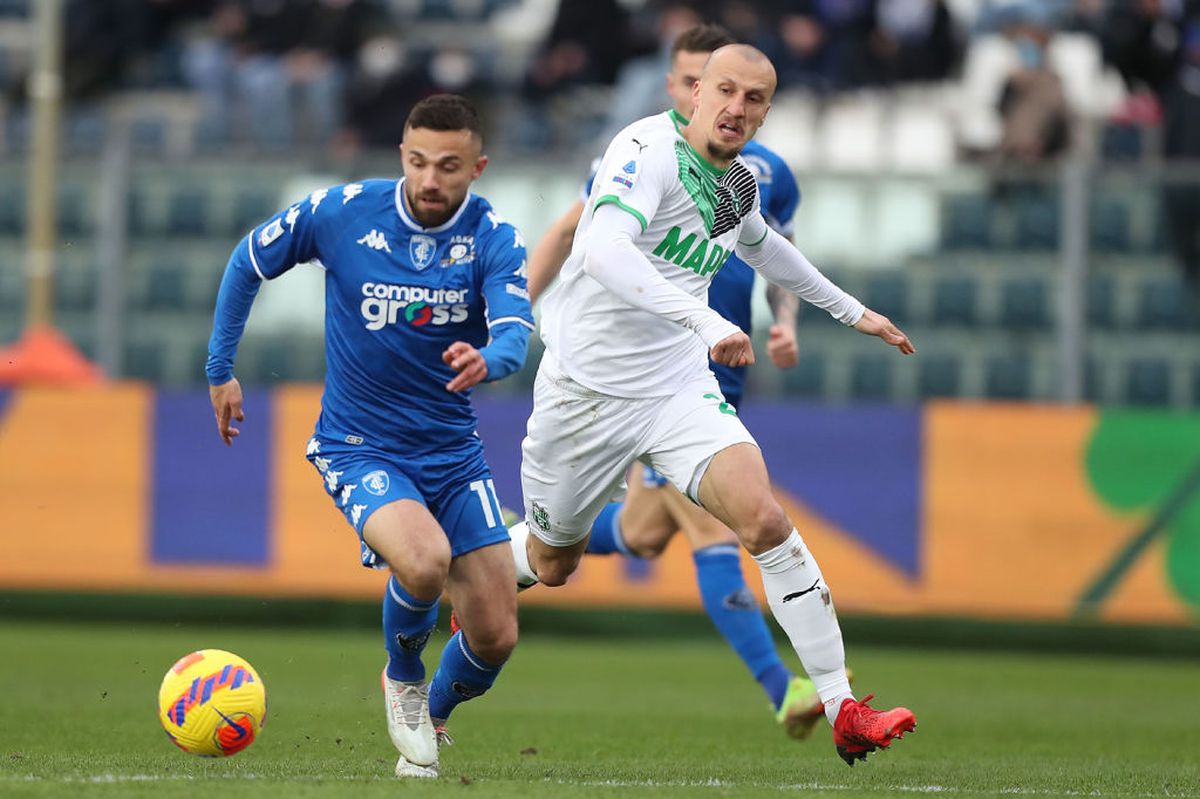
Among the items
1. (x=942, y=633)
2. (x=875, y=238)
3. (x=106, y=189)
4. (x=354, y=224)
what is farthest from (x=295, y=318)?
(x=354, y=224)

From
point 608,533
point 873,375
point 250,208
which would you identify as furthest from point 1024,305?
point 608,533

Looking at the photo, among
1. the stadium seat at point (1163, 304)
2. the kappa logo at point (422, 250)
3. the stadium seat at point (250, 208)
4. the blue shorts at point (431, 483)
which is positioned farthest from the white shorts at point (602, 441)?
the stadium seat at point (250, 208)

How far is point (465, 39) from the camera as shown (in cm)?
1973

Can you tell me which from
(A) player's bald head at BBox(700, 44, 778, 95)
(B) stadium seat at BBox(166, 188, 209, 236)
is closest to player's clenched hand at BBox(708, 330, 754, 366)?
(A) player's bald head at BBox(700, 44, 778, 95)

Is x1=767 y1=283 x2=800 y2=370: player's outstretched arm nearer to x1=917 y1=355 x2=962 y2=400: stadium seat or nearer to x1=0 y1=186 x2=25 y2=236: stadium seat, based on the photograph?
x1=917 y1=355 x2=962 y2=400: stadium seat

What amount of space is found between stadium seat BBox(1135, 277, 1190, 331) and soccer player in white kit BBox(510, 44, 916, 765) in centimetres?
804

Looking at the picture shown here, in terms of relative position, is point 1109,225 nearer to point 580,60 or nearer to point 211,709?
point 580,60

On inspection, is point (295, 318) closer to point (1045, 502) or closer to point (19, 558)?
point (19, 558)

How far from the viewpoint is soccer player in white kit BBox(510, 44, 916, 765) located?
6.94 meters

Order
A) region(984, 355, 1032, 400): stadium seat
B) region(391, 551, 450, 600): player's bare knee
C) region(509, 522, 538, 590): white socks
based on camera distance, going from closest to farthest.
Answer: region(391, 551, 450, 600): player's bare knee, region(509, 522, 538, 590): white socks, region(984, 355, 1032, 400): stadium seat

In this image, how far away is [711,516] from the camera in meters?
9.13

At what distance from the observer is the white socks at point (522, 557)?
8.36 metres

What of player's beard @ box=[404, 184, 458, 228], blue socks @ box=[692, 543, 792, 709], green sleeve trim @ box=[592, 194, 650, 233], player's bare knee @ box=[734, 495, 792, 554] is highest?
green sleeve trim @ box=[592, 194, 650, 233]

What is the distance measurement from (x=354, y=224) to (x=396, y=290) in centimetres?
30
